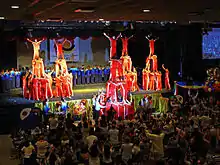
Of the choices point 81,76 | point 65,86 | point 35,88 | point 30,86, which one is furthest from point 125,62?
point 30,86

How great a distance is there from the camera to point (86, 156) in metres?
9.30

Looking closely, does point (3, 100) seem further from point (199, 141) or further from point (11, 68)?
point (199, 141)

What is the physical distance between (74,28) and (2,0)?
441 inches

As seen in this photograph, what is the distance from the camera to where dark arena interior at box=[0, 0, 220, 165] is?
8867mm

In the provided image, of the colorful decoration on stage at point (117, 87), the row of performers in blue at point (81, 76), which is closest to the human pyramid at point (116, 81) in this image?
the colorful decoration on stage at point (117, 87)

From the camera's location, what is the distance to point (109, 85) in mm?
15875

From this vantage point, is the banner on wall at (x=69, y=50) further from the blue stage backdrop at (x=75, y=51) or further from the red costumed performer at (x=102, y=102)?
the red costumed performer at (x=102, y=102)

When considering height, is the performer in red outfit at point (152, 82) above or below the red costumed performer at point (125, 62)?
below

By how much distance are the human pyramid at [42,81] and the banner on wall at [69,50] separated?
3.34 meters

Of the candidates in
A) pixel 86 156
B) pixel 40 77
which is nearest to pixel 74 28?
pixel 40 77

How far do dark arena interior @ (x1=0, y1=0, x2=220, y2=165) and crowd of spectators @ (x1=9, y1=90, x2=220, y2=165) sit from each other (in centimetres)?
2

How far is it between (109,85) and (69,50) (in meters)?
5.12

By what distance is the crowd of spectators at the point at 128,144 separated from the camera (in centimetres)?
877

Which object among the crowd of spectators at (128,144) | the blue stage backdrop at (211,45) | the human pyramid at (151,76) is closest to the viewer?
the crowd of spectators at (128,144)
